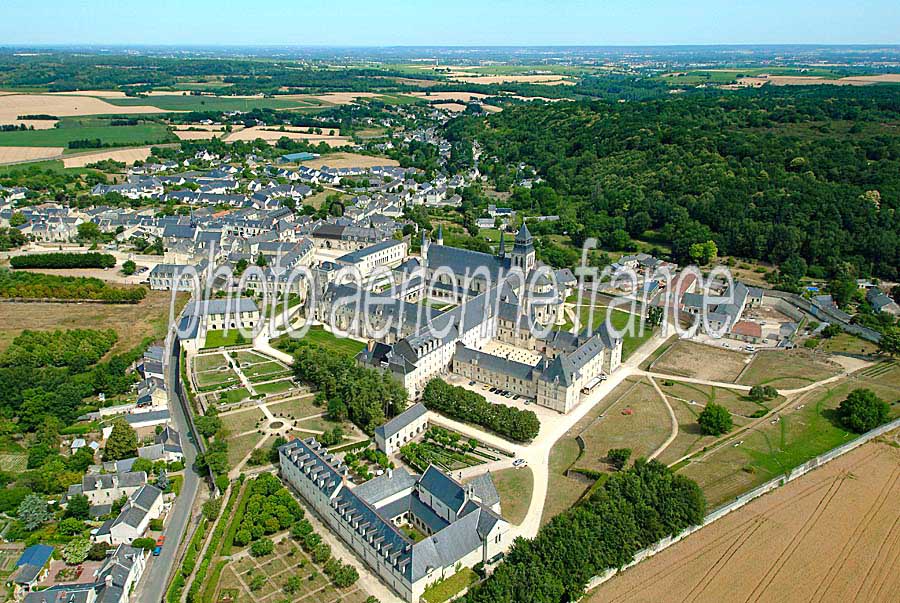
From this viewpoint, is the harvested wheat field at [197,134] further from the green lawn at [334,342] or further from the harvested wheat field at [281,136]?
the green lawn at [334,342]

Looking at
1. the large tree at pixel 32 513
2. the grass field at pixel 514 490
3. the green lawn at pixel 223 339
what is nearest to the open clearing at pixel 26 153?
the green lawn at pixel 223 339

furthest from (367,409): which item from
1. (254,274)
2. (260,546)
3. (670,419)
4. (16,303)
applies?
(16,303)

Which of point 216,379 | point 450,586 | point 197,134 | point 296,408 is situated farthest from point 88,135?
point 450,586

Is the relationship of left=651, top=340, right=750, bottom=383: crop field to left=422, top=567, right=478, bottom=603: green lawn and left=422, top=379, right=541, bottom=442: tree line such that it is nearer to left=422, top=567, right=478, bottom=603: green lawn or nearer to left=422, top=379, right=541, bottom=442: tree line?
left=422, top=379, right=541, bottom=442: tree line

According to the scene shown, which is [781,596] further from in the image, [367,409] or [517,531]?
[367,409]

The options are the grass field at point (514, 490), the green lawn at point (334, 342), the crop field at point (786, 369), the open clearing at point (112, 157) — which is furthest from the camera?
the open clearing at point (112, 157)

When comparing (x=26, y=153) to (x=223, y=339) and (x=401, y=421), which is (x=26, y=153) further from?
(x=401, y=421)

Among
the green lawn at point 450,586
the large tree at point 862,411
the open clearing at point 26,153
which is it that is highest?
the open clearing at point 26,153
